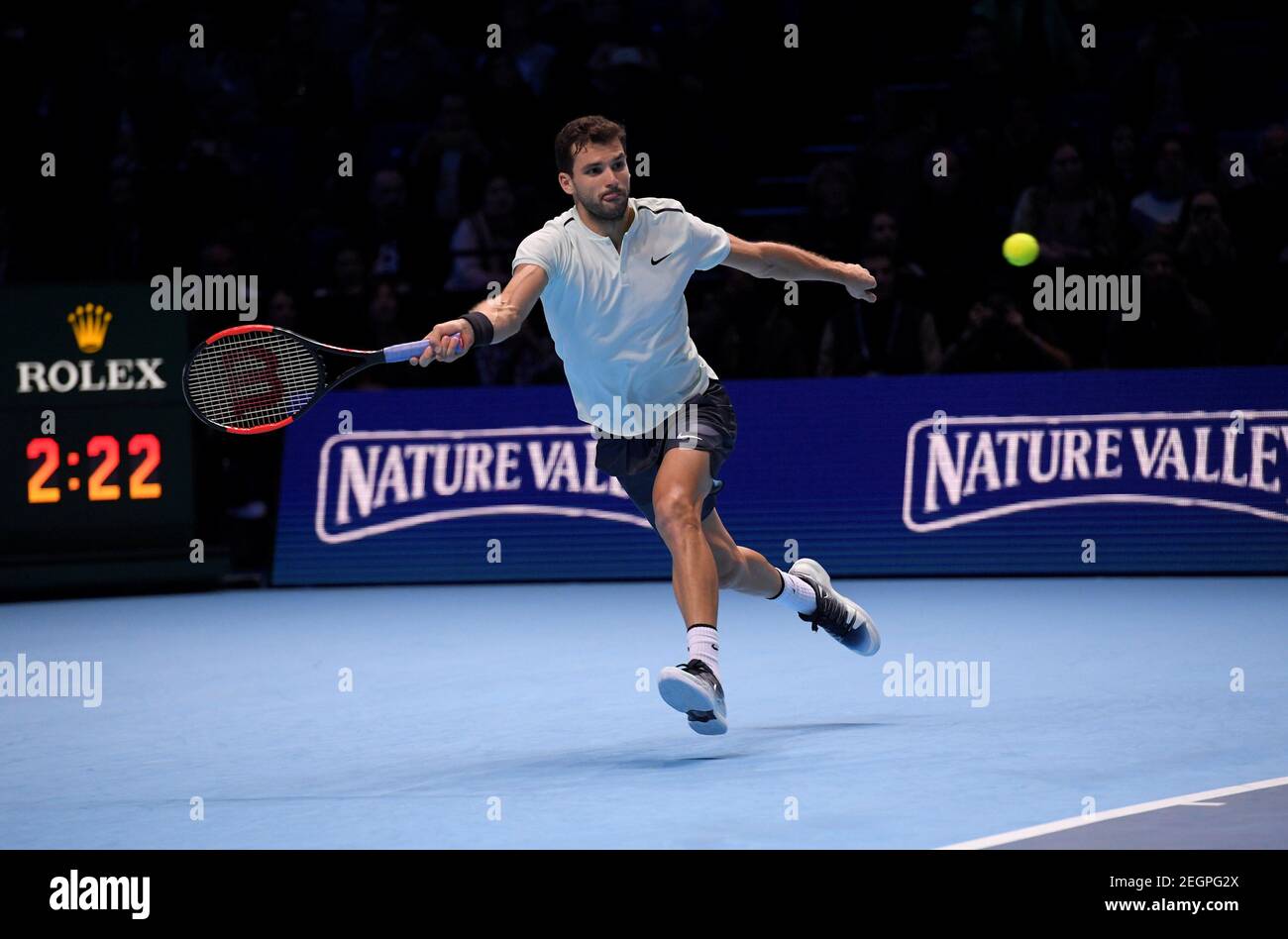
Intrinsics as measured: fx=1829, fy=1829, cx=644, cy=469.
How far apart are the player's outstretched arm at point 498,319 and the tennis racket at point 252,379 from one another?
57cm

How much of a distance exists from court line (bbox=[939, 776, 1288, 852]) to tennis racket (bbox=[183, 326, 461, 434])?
289cm

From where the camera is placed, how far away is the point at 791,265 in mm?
7188

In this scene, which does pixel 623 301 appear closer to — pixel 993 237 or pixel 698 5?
pixel 993 237

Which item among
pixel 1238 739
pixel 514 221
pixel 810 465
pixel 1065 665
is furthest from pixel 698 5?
pixel 1238 739

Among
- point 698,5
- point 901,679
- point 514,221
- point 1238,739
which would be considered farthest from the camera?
point 698,5

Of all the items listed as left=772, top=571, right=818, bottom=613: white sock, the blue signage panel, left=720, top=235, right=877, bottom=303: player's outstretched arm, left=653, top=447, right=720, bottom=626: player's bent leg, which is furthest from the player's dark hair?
the blue signage panel

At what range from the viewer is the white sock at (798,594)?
7.58 meters

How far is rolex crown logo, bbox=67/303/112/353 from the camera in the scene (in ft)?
41.7

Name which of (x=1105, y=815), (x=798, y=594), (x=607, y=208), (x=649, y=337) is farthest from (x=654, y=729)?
(x=1105, y=815)

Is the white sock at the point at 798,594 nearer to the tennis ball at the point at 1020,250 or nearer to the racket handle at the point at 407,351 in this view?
the racket handle at the point at 407,351

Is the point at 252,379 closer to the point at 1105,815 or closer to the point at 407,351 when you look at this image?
the point at 407,351

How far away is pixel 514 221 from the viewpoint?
1458 centimetres

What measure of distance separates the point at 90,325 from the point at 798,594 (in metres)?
7.02

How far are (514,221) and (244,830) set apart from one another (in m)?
9.72
